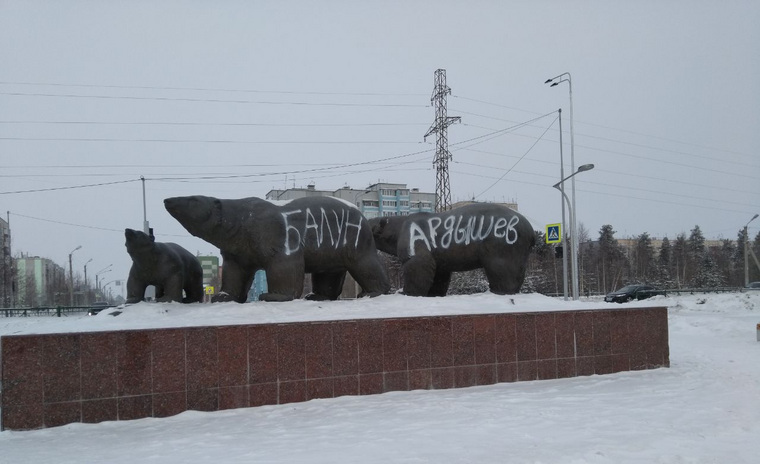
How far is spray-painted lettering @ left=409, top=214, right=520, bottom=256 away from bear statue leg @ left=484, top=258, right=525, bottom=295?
41 centimetres

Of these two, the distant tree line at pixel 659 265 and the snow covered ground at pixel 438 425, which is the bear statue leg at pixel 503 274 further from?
the distant tree line at pixel 659 265

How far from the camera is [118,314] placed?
28.3ft

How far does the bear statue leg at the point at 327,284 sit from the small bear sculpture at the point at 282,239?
0.39 metres

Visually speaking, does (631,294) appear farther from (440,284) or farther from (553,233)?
(440,284)

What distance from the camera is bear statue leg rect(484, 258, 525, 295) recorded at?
37.6 feet

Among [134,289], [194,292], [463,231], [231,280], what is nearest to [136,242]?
[134,289]

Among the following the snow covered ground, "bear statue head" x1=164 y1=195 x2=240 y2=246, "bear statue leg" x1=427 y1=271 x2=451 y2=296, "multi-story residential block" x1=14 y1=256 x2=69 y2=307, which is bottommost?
"multi-story residential block" x1=14 y1=256 x2=69 y2=307

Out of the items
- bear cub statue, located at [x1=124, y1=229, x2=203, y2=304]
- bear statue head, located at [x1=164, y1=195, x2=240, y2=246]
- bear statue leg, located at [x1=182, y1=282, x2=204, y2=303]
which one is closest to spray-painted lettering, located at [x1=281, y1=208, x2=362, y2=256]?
bear statue head, located at [x1=164, y1=195, x2=240, y2=246]

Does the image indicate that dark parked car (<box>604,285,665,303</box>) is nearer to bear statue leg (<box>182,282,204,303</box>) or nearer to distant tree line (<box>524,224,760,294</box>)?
distant tree line (<box>524,224,760,294</box>)

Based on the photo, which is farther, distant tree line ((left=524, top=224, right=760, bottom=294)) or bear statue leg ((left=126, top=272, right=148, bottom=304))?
distant tree line ((left=524, top=224, right=760, bottom=294))

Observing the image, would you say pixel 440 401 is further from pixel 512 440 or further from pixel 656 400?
pixel 656 400

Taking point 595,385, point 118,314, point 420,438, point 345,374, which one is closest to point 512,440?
point 420,438

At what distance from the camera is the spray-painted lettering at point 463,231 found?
11508 mm

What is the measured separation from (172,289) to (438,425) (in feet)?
16.5
